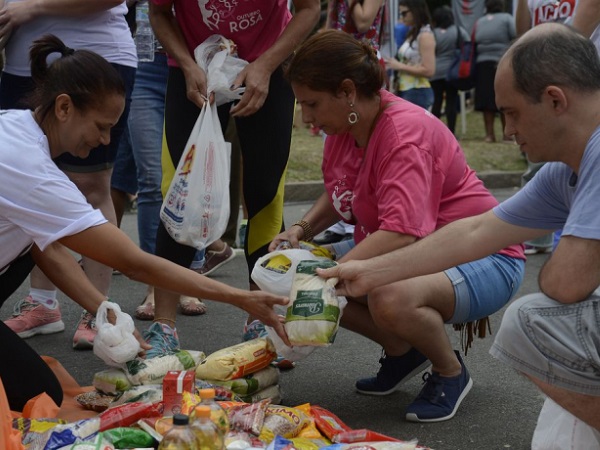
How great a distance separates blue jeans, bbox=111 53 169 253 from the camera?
4.69 m

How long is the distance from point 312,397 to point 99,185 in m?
1.36

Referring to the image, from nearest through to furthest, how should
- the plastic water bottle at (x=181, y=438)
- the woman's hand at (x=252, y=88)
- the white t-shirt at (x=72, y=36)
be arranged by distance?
the plastic water bottle at (x=181, y=438)
the woman's hand at (x=252, y=88)
the white t-shirt at (x=72, y=36)

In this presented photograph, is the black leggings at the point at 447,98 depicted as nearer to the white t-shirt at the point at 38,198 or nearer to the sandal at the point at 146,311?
the sandal at the point at 146,311

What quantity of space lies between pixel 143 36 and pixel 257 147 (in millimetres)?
1406

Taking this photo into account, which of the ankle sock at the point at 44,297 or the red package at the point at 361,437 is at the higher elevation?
the red package at the point at 361,437

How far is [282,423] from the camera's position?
2902 millimetres

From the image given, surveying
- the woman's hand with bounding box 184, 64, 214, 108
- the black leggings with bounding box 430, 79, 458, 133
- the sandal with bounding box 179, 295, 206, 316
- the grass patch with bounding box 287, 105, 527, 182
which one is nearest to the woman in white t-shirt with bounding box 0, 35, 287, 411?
the woman's hand with bounding box 184, 64, 214, 108

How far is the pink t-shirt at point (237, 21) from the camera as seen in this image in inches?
151

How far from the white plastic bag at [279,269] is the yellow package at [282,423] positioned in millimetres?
478

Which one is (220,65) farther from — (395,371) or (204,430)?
Result: (204,430)

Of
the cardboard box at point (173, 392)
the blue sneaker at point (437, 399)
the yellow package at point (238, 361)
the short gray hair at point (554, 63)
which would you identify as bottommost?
the blue sneaker at point (437, 399)

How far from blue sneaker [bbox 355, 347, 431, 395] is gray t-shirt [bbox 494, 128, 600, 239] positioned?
0.84 m

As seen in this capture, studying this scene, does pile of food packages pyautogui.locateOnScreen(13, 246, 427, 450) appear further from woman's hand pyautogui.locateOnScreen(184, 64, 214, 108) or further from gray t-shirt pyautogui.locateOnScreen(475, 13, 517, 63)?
gray t-shirt pyautogui.locateOnScreen(475, 13, 517, 63)

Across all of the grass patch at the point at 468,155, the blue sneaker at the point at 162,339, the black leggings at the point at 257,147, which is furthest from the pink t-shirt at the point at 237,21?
the grass patch at the point at 468,155
